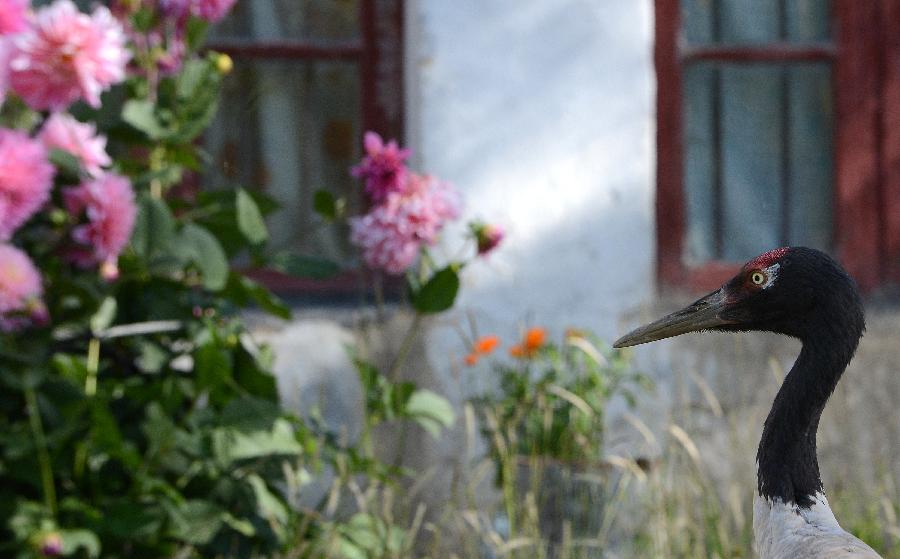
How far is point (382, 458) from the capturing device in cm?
420

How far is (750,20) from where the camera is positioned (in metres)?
4.46

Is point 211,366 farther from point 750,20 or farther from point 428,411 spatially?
point 750,20

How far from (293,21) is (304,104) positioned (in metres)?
0.26

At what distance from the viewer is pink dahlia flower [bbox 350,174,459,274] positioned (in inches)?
126

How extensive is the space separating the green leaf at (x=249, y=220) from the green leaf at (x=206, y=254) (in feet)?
0.32

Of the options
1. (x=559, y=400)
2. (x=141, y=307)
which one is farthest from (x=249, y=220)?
(x=559, y=400)

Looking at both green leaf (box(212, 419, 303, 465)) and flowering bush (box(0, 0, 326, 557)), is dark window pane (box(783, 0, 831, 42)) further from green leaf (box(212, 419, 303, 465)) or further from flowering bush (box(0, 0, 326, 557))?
green leaf (box(212, 419, 303, 465))

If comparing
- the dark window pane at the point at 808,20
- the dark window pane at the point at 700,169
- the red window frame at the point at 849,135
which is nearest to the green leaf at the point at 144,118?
the red window frame at the point at 849,135

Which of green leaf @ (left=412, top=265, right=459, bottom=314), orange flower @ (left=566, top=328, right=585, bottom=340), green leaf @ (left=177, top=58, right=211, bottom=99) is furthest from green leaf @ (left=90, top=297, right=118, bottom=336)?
orange flower @ (left=566, top=328, right=585, bottom=340)

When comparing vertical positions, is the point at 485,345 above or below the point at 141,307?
below

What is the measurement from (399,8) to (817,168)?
145 centimetres

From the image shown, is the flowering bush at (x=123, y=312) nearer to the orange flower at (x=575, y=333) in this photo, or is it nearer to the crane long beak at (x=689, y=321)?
the crane long beak at (x=689, y=321)

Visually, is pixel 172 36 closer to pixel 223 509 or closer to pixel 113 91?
pixel 113 91

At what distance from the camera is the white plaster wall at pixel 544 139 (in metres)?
4.28
